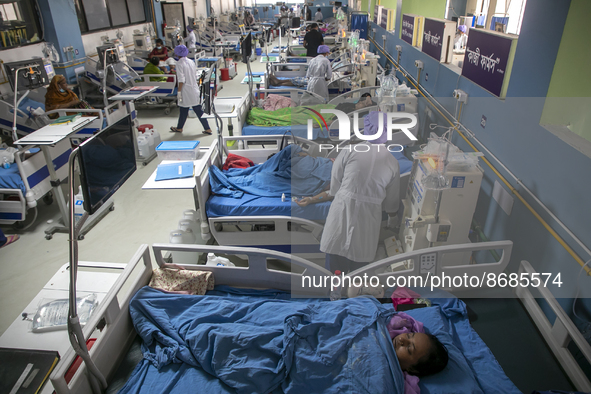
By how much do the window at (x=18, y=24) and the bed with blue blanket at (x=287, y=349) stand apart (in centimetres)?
706

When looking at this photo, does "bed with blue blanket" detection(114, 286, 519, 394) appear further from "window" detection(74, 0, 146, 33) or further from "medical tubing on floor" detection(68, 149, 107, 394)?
"window" detection(74, 0, 146, 33)

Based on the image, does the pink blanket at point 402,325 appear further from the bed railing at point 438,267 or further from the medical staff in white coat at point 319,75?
the medical staff in white coat at point 319,75

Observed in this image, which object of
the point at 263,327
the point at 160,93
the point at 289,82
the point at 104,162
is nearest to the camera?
the point at 104,162

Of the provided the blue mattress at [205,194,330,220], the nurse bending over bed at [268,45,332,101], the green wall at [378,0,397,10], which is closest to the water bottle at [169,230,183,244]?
the blue mattress at [205,194,330,220]

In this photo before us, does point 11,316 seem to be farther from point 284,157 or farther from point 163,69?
point 163,69

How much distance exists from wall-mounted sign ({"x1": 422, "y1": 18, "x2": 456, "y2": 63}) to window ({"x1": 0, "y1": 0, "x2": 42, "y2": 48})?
7.08 m

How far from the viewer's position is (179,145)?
12.0 feet

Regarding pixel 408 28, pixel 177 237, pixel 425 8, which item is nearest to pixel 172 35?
pixel 408 28

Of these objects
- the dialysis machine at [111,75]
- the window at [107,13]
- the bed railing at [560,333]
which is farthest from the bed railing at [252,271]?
the window at [107,13]

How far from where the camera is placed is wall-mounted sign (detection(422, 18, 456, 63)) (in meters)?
4.30

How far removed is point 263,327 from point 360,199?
47.6 inches

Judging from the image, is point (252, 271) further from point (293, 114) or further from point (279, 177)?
point (293, 114)

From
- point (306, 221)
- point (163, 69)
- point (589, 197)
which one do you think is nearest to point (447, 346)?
point (589, 197)

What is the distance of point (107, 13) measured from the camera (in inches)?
398
